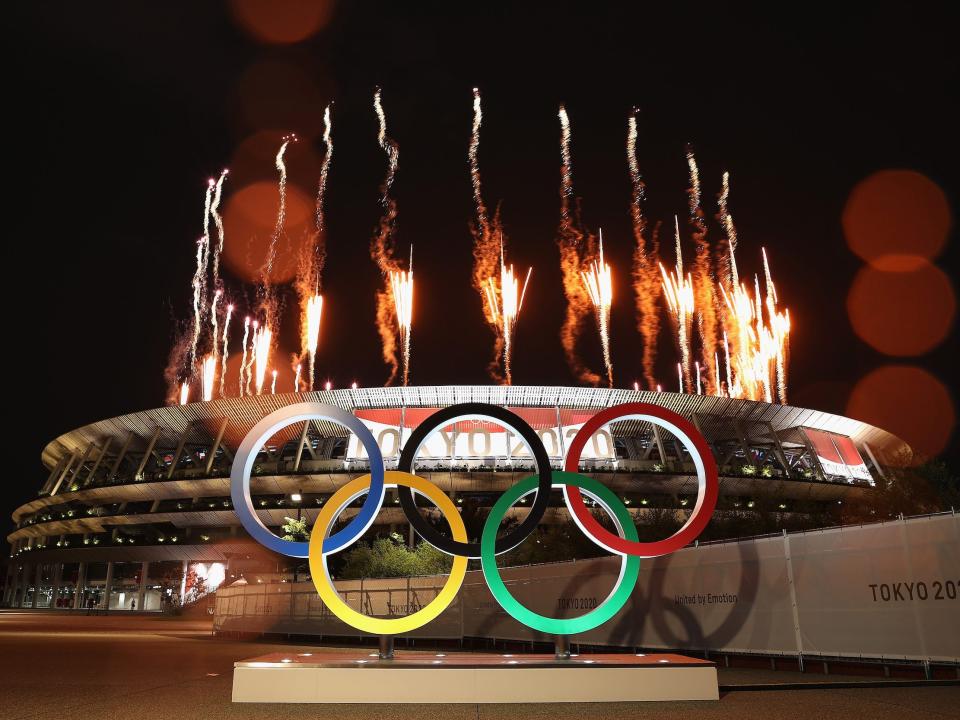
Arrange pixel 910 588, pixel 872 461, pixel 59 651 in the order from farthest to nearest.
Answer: pixel 872 461, pixel 59 651, pixel 910 588

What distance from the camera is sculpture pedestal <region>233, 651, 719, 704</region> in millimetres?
10773

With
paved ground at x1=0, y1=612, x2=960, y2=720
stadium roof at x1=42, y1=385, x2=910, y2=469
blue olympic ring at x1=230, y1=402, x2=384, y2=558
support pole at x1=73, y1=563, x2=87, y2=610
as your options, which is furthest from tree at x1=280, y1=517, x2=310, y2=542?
blue olympic ring at x1=230, y1=402, x2=384, y2=558

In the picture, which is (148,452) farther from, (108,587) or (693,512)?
(693,512)

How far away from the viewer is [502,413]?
13477 millimetres

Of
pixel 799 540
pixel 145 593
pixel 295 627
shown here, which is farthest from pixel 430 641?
pixel 145 593

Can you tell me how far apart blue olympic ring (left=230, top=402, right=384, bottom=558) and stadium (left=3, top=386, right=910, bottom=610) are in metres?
38.4

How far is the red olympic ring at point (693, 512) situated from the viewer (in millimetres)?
12859

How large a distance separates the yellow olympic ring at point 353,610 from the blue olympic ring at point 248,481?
0.87ft

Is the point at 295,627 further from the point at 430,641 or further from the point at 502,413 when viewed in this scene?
the point at 502,413

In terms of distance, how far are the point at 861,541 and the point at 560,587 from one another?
1007cm

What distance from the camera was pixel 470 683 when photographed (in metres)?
10.9

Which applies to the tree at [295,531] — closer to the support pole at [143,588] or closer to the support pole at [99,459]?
the support pole at [143,588]

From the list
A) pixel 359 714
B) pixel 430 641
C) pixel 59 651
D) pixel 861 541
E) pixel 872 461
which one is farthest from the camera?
pixel 872 461

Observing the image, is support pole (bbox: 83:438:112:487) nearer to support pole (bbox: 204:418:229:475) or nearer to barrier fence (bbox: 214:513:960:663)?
support pole (bbox: 204:418:229:475)
